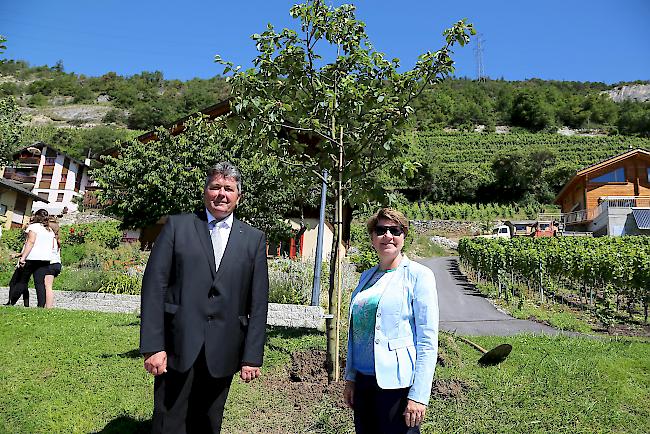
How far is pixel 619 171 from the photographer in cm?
3966

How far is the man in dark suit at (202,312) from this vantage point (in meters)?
2.29

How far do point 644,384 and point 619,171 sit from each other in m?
42.6

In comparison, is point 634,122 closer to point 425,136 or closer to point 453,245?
point 425,136

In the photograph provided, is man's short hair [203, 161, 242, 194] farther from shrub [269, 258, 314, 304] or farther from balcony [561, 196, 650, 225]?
balcony [561, 196, 650, 225]

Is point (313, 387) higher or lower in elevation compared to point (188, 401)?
lower

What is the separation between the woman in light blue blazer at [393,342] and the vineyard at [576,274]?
385 inches

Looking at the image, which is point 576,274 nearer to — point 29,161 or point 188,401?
point 188,401

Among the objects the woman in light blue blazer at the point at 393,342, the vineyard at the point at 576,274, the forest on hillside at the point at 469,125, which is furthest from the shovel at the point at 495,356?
the forest on hillside at the point at 469,125

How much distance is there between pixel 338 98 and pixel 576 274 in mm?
11973

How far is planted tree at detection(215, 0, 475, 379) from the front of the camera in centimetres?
442

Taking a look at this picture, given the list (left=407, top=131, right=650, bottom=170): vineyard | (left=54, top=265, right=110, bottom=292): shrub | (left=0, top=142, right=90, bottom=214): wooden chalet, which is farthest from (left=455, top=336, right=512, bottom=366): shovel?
(left=407, top=131, right=650, bottom=170): vineyard

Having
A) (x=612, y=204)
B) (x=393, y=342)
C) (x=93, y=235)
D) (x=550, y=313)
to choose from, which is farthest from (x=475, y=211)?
(x=393, y=342)

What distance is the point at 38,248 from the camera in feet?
24.2

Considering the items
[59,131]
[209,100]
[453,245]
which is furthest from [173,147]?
[59,131]
